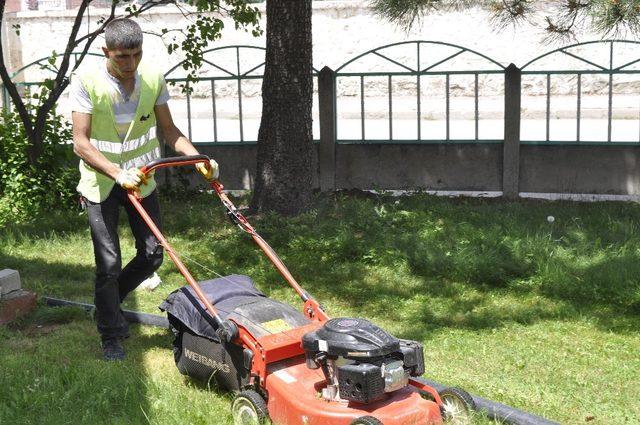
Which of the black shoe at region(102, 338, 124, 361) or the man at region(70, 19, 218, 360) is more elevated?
the man at region(70, 19, 218, 360)

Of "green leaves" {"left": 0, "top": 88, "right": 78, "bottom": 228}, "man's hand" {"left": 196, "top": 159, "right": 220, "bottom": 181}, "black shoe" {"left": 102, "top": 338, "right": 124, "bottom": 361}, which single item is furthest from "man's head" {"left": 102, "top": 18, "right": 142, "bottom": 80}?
"green leaves" {"left": 0, "top": 88, "right": 78, "bottom": 228}

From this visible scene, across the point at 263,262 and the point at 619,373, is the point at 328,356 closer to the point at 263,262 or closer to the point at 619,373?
the point at 619,373

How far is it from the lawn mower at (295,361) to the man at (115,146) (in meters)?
0.34

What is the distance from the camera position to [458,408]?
4.51 m

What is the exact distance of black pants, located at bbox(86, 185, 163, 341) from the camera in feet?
18.4

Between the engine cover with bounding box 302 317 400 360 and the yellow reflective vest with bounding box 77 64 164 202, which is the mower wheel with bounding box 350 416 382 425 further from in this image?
the yellow reflective vest with bounding box 77 64 164 202

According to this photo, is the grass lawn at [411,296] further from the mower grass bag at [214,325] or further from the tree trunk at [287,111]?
the tree trunk at [287,111]

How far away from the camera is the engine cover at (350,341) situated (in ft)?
13.9

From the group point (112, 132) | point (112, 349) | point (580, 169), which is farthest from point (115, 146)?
point (580, 169)

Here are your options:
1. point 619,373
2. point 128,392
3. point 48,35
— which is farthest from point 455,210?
point 48,35

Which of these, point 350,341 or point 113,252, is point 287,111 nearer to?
point 113,252

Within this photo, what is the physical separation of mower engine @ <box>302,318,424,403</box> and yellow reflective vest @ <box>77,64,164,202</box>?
182 centimetres

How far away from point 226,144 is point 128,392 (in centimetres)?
669

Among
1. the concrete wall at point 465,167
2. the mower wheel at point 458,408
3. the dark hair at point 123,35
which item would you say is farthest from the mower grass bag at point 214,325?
the concrete wall at point 465,167
